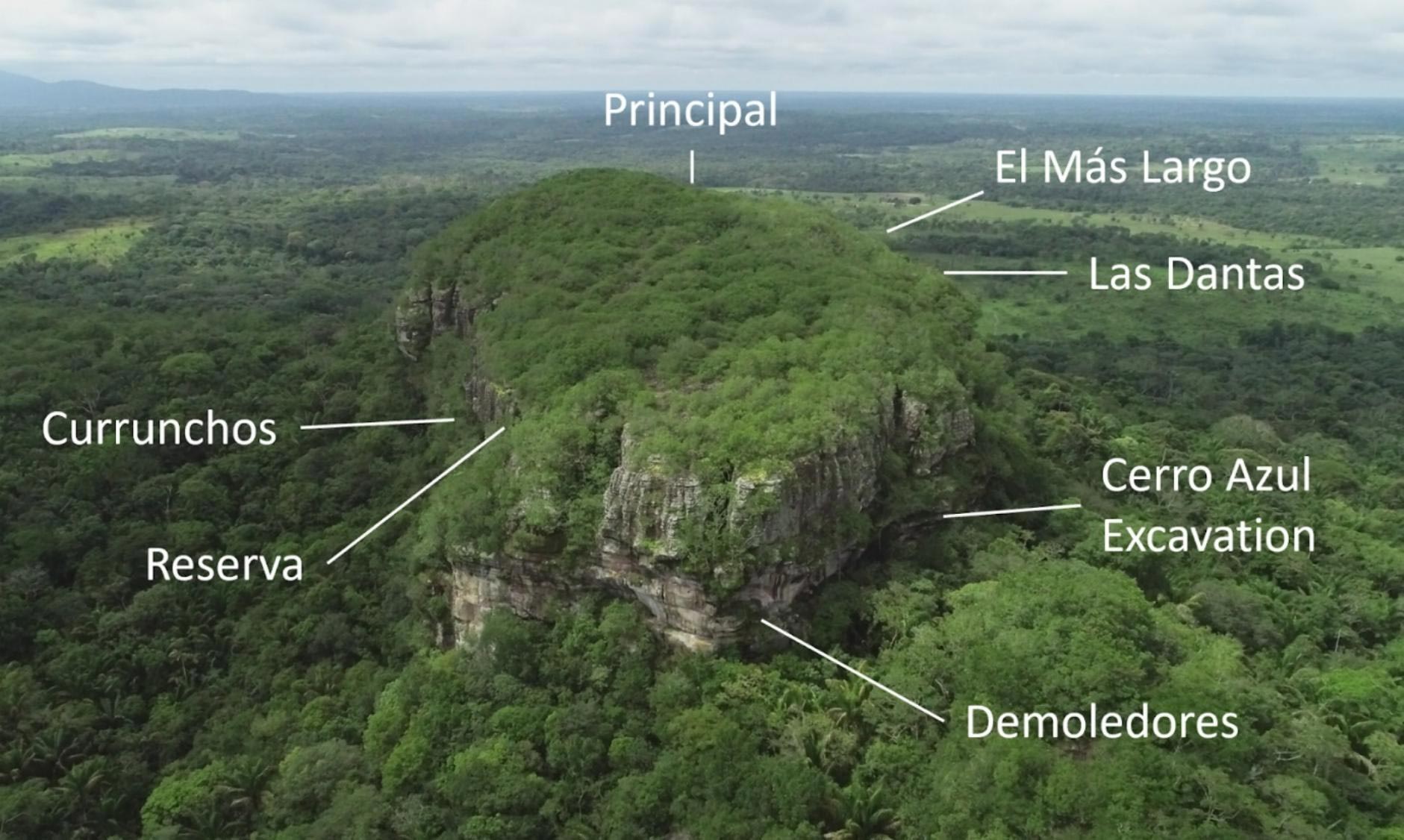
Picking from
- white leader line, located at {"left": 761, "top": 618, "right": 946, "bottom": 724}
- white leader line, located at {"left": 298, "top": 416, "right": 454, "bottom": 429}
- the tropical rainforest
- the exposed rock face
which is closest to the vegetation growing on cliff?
the tropical rainforest

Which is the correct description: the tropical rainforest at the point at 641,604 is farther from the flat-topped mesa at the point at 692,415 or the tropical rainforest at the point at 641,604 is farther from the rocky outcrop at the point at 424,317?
the rocky outcrop at the point at 424,317

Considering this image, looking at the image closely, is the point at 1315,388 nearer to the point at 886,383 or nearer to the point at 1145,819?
the point at 886,383

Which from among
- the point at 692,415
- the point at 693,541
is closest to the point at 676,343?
the point at 692,415

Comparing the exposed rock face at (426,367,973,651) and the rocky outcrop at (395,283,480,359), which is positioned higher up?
the rocky outcrop at (395,283,480,359)

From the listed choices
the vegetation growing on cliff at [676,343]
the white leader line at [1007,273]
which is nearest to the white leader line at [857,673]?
the vegetation growing on cliff at [676,343]

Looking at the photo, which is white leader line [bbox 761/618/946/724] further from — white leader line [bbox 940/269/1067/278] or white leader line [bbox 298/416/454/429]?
white leader line [bbox 940/269/1067/278]

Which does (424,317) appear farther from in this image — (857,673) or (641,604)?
(857,673)
